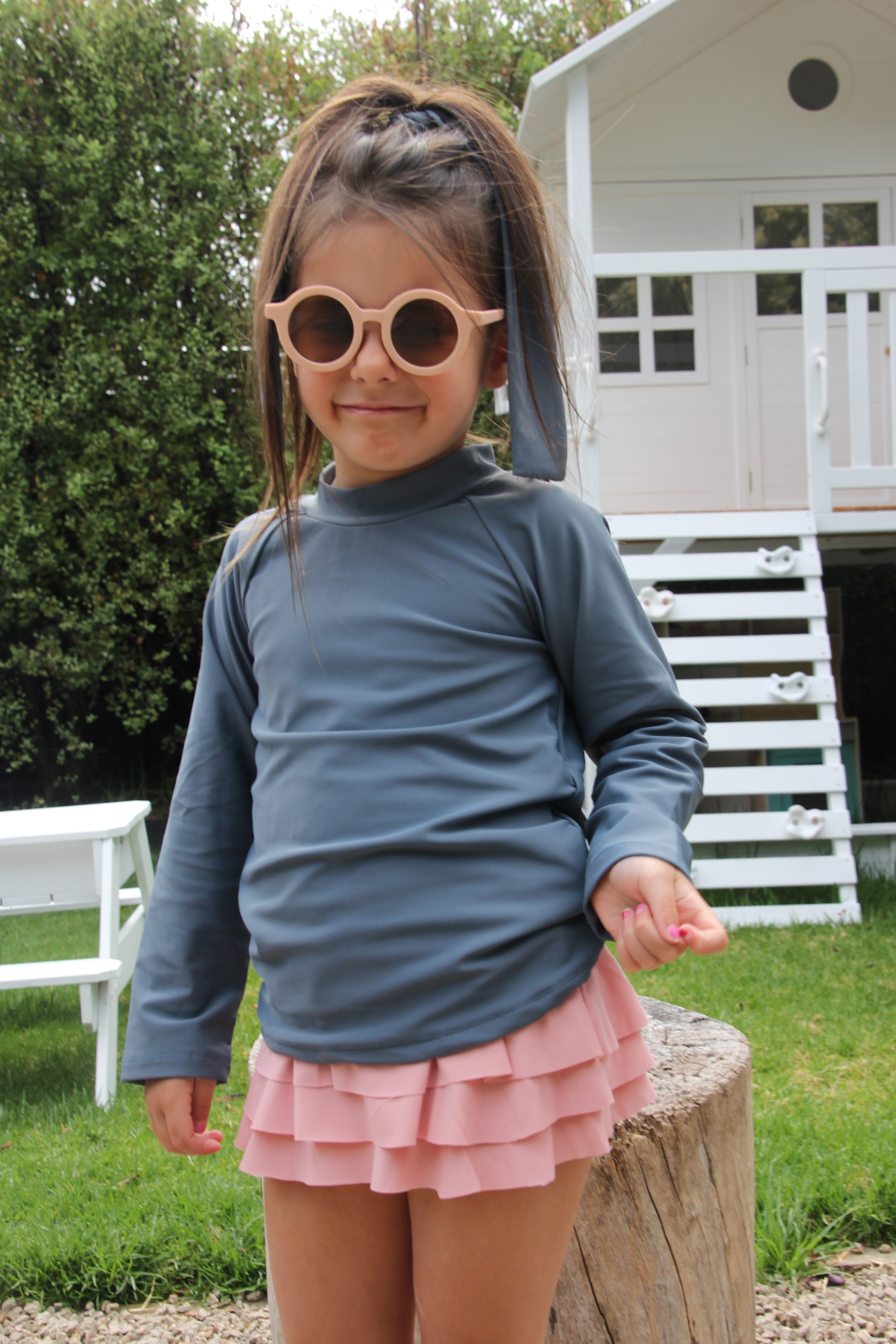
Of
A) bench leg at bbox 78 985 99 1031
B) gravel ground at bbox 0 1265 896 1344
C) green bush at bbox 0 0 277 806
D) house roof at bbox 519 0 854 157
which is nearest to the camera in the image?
gravel ground at bbox 0 1265 896 1344

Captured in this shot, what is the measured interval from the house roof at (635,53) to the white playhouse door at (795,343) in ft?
3.15

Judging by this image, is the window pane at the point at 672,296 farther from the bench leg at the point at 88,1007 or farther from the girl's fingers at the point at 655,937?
the girl's fingers at the point at 655,937

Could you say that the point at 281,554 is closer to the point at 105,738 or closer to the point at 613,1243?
the point at 613,1243

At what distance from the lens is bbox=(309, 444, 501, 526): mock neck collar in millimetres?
1198

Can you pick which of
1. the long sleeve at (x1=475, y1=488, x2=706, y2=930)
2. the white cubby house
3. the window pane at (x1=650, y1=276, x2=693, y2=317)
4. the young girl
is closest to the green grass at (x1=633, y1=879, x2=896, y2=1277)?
the white cubby house

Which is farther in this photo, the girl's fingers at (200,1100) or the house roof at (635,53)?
the house roof at (635,53)

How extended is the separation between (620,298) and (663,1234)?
6.37 m

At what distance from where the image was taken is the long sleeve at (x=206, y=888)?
4.02 ft

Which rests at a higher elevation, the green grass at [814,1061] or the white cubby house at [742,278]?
the white cubby house at [742,278]

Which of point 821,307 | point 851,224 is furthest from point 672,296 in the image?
point 821,307

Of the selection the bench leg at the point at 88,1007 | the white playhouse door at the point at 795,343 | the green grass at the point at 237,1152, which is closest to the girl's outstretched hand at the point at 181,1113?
the green grass at the point at 237,1152

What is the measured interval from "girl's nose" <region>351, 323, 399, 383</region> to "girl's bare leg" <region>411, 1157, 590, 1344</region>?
0.78m

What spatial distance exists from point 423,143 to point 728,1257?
1563mm

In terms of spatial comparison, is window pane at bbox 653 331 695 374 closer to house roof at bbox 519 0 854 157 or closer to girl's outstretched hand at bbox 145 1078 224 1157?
house roof at bbox 519 0 854 157
